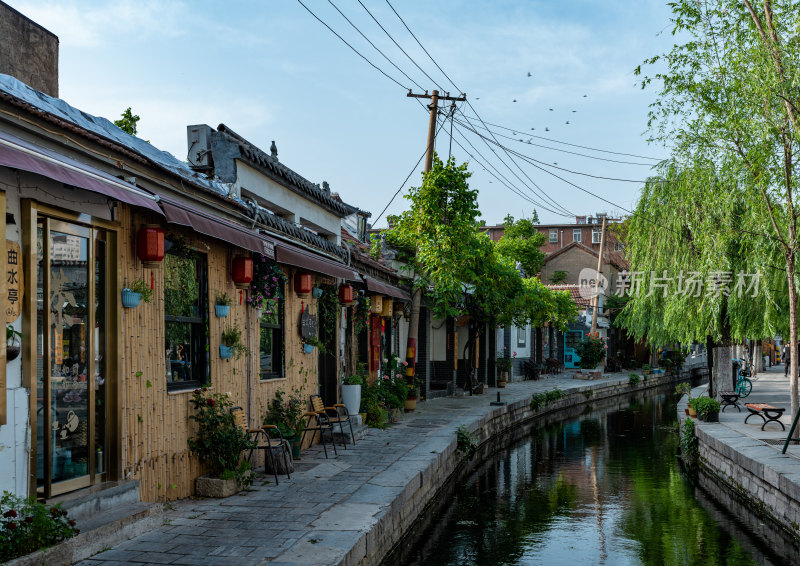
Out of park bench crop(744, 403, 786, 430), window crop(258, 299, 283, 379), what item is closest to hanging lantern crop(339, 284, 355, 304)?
window crop(258, 299, 283, 379)

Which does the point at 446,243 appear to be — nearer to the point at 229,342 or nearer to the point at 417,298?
the point at 417,298

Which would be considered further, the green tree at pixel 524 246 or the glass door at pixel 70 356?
the green tree at pixel 524 246

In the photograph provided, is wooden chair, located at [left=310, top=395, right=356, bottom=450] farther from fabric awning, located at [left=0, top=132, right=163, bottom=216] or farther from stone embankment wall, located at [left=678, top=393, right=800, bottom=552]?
fabric awning, located at [left=0, top=132, right=163, bottom=216]

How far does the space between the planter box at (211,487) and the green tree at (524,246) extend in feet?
135

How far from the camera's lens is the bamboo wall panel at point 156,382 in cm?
662

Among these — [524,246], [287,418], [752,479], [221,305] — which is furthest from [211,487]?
[524,246]

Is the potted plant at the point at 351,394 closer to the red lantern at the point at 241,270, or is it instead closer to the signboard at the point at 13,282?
the red lantern at the point at 241,270

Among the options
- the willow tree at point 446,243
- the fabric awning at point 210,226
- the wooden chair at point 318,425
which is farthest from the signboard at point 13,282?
the willow tree at point 446,243

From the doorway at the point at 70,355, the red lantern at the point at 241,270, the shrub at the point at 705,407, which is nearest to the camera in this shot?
the doorway at the point at 70,355

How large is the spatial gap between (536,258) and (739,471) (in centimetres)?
4232

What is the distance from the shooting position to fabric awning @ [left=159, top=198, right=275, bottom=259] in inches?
256

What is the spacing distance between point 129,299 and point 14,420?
163 cm

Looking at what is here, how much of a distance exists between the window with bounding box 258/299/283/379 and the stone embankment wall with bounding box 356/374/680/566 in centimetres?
250

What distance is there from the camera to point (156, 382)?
23.4ft
